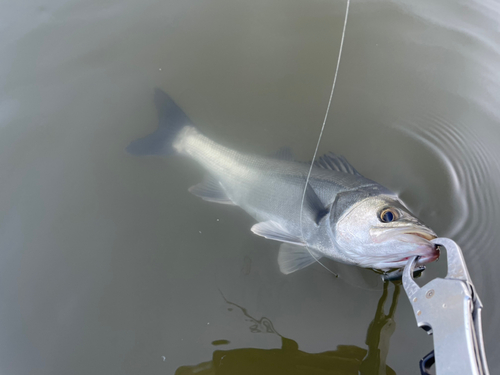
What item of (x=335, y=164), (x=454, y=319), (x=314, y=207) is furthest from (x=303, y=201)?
(x=454, y=319)

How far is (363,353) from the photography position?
6.67 feet

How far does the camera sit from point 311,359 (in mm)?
2041

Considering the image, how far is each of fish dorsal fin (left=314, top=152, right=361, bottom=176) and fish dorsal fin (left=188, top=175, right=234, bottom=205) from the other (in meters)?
0.83

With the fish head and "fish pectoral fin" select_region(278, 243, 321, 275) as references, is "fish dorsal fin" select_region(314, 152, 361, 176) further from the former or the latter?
"fish pectoral fin" select_region(278, 243, 321, 275)

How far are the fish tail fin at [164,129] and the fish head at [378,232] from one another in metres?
1.69

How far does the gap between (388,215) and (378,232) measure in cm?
13

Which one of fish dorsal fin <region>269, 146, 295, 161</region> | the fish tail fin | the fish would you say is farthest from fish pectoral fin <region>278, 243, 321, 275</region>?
the fish tail fin

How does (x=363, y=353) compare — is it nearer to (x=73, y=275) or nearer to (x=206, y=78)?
(x=73, y=275)

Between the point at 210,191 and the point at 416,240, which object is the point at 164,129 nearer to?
the point at 210,191

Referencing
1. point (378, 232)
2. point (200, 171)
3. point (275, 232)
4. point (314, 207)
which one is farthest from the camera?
point (200, 171)

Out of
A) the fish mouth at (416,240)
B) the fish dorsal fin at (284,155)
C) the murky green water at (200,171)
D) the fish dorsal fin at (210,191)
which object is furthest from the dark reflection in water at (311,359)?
the fish dorsal fin at (284,155)

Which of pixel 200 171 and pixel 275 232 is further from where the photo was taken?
pixel 200 171

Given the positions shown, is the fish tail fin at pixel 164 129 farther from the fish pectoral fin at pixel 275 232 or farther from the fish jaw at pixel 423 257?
the fish jaw at pixel 423 257

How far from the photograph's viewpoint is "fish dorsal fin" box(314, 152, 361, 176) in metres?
2.37
